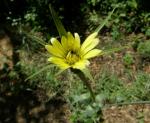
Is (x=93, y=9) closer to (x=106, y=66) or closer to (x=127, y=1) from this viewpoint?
(x=127, y=1)

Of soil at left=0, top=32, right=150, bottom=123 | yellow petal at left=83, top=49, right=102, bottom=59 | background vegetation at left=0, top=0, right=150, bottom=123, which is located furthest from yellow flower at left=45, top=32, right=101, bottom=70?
soil at left=0, top=32, right=150, bottom=123

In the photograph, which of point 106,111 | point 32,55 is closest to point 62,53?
point 106,111

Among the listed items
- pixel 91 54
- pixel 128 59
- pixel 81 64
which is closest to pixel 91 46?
pixel 91 54

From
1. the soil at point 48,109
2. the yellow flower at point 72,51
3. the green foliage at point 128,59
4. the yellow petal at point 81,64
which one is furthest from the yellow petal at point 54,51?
the green foliage at point 128,59

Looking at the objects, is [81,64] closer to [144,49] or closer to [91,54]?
[91,54]

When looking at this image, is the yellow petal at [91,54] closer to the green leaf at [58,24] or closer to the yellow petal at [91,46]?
the yellow petal at [91,46]
